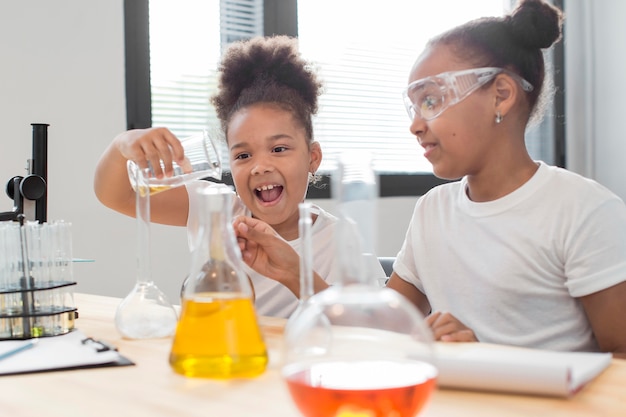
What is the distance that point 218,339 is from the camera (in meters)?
0.65

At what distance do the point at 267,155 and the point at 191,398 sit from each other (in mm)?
971

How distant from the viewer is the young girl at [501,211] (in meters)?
1.23

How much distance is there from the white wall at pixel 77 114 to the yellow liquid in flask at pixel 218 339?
1.73 metres

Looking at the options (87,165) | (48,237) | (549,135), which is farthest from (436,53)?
(549,135)

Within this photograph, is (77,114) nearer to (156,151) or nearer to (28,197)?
(28,197)

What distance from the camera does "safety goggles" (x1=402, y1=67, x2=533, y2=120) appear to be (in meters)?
1.33

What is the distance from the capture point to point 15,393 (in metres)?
0.65

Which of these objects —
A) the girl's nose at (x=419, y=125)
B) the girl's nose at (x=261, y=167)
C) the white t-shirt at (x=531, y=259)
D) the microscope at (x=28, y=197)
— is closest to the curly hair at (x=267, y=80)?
the girl's nose at (x=261, y=167)

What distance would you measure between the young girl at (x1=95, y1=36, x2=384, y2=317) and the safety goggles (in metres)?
0.33

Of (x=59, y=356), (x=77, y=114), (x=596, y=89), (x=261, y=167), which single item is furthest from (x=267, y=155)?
(x=596, y=89)

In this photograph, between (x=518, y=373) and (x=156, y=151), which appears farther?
(x=156, y=151)

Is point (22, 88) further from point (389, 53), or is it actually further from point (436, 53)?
point (389, 53)

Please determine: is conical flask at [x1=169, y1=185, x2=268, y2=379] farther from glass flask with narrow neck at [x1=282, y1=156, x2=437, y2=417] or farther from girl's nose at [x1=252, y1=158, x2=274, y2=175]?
girl's nose at [x1=252, y1=158, x2=274, y2=175]

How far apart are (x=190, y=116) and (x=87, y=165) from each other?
1.79 ft
